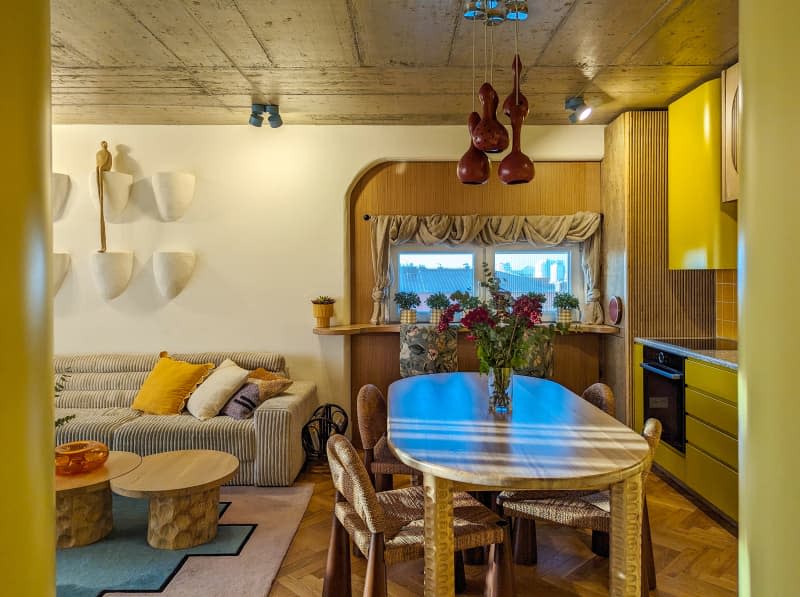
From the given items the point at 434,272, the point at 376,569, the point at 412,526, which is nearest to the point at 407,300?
the point at 434,272

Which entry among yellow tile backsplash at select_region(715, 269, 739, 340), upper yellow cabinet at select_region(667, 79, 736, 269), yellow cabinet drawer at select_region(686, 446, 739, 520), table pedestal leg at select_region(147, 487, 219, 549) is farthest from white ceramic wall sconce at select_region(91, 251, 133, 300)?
yellow tile backsplash at select_region(715, 269, 739, 340)

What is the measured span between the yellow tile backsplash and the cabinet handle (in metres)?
0.67

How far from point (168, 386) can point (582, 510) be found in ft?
10.1

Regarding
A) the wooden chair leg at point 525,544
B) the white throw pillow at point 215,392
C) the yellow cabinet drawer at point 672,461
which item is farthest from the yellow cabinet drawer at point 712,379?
the white throw pillow at point 215,392

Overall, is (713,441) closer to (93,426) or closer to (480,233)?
(480,233)

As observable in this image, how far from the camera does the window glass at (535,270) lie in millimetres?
5109

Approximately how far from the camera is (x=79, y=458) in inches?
118

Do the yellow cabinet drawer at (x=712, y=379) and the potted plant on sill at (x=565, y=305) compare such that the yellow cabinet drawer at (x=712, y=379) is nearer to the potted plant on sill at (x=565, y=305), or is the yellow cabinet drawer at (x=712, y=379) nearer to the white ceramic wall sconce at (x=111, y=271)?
the potted plant on sill at (x=565, y=305)

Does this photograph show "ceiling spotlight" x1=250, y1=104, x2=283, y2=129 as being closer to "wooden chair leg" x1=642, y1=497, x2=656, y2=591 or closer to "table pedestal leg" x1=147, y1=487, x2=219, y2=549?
"table pedestal leg" x1=147, y1=487, x2=219, y2=549

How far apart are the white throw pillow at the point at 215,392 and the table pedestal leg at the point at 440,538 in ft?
8.42

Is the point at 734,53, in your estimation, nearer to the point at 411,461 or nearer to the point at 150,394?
the point at 411,461
